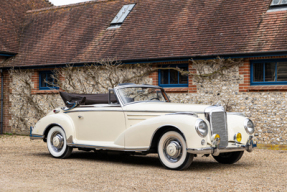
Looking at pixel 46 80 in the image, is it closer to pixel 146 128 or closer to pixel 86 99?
pixel 86 99

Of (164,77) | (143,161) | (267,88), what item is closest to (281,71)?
(267,88)

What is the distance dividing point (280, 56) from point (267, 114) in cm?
173

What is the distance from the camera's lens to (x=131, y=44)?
1450 cm

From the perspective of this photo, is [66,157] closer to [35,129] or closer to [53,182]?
[35,129]

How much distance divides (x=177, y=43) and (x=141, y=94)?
18.3 feet

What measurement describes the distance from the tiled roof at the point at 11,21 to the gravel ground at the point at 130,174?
9182mm

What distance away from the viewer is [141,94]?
8367 mm

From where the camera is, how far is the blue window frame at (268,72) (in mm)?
11578

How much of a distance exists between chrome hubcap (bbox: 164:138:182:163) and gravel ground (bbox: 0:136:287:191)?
0.27m

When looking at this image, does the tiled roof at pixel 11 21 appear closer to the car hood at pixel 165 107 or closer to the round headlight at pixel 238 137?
the car hood at pixel 165 107

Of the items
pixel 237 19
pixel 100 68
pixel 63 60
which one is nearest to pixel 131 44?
pixel 100 68

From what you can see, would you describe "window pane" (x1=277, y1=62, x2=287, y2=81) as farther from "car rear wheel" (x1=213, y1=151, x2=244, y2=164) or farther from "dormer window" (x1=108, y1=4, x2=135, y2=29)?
"dormer window" (x1=108, y1=4, x2=135, y2=29)

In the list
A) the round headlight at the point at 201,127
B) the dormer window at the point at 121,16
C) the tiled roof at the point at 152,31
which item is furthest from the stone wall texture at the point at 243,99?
the round headlight at the point at 201,127

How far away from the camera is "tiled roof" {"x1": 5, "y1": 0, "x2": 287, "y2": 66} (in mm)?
12461
